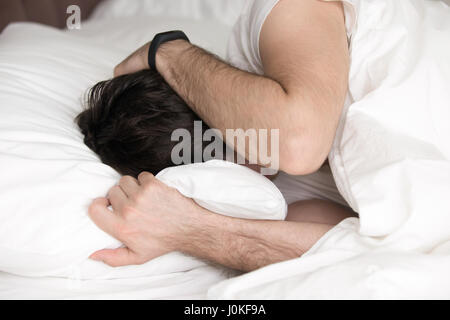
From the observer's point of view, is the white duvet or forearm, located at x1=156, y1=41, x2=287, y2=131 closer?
the white duvet

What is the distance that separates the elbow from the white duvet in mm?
64

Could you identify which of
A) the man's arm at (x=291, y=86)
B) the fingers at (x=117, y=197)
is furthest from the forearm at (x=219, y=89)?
the fingers at (x=117, y=197)

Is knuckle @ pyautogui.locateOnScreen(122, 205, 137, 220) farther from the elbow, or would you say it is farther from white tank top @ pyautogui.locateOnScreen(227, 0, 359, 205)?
white tank top @ pyautogui.locateOnScreen(227, 0, 359, 205)

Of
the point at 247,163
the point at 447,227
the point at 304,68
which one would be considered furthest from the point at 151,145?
the point at 447,227

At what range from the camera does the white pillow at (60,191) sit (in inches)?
30.1

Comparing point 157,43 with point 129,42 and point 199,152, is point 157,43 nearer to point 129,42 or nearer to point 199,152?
point 199,152

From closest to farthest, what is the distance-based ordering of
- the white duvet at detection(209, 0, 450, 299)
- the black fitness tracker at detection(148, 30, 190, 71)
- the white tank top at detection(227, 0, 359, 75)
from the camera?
the white duvet at detection(209, 0, 450, 299) < the white tank top at detection(227, 0, 359, 75) < the black fitness tracker at detection(148, 30, 190, 71)

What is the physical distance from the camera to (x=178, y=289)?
32.1 inches

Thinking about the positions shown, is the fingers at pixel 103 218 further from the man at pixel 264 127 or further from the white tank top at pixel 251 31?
the white tank top at pixel 251 31

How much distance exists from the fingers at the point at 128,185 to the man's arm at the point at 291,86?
18 centimetres
